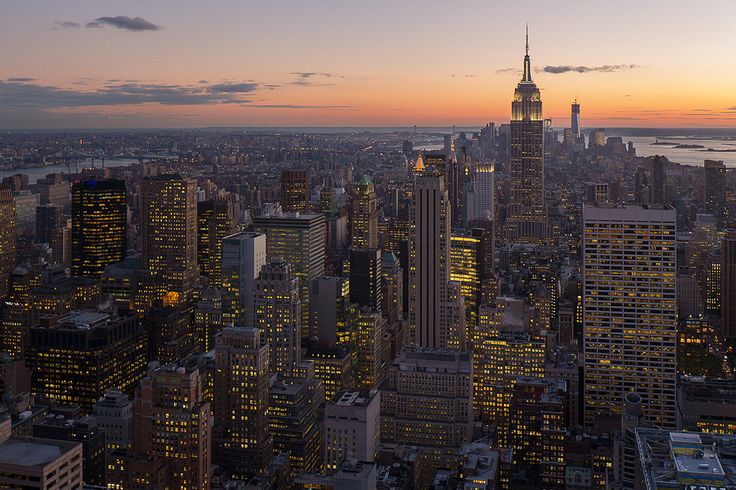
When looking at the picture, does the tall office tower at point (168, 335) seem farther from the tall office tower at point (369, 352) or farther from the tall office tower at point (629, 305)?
the tall office tower at point (629, 305)

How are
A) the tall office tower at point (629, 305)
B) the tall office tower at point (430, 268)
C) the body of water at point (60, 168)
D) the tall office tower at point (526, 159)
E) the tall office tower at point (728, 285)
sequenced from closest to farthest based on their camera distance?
the tall office tower at point (629, 305) < the tall office tower at point (728, 285) < the tall office tower at point (430, 268) < the body of water at point (60, 168) < the tall office tower at point (526, 159)

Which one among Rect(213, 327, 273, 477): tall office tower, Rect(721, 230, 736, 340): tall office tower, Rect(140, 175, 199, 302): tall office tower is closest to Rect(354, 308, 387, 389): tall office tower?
Rect(213, 327, 273, 477): tall office tower

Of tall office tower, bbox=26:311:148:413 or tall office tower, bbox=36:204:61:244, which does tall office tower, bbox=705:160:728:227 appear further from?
tall office tower, bbox=36:204:61:244

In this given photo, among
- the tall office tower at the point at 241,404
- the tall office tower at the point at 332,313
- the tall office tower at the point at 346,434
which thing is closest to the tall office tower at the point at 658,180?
the tall office tower at the point at 332,313

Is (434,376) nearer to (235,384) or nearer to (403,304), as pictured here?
(235,384)

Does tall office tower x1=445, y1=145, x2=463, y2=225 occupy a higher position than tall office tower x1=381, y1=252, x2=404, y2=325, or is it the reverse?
tall office tower x1=445, y1=145, x2=463, y2=225

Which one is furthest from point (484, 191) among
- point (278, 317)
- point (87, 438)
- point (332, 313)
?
point (87, 438)
